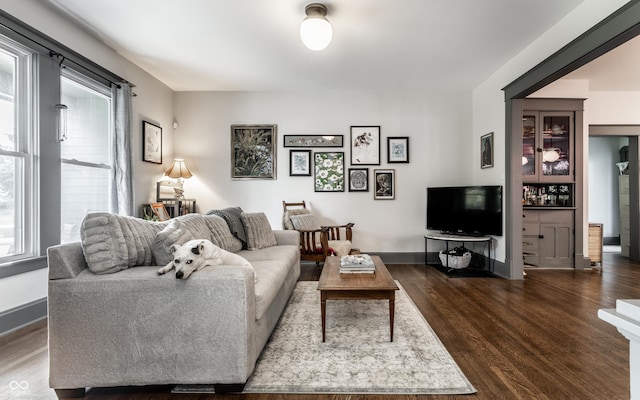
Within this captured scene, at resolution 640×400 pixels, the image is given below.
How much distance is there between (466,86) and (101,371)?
5391 mm

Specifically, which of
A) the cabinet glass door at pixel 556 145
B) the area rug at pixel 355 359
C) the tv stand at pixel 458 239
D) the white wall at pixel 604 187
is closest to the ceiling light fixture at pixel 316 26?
the area rug at pixel 355 359

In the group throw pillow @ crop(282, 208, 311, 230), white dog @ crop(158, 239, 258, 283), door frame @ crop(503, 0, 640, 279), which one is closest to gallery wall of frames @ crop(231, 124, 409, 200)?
throw pillow @ crop(282, 208, 311, 230)

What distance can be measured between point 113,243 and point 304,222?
2940 mm

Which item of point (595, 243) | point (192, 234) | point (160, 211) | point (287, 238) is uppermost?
point (160, 211)

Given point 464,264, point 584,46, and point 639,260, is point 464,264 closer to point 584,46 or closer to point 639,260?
point 584,46

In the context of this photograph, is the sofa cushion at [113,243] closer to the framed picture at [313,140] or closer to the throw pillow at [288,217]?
the throw pillow at [288,217]

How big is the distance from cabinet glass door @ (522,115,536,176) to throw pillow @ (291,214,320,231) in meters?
3.18

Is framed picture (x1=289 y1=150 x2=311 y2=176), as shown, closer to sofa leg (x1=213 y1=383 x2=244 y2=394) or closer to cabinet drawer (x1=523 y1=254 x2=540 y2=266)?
cabinet drawer (x1=523 y1=254 x2=540 y2=266)

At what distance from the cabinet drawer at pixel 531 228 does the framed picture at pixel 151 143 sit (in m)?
5.38

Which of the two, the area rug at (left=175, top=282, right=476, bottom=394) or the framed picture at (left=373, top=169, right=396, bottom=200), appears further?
the framed picture at (left=373, top=169, right=396, bottom=200)

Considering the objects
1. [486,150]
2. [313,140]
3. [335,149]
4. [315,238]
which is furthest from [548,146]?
[315,238]

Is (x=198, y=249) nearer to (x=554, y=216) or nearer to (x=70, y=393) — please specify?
(x=70, y=393)

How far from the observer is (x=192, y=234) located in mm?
2373

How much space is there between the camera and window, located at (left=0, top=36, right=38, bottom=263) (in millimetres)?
2576
